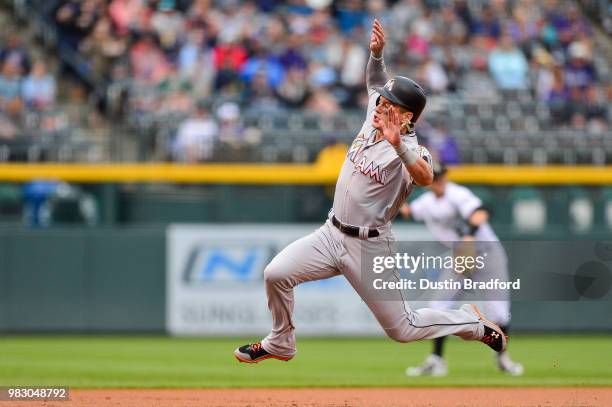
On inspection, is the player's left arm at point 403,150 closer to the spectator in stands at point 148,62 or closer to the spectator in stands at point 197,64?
the spectator in stands at point 197,64

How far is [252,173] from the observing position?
14289mm

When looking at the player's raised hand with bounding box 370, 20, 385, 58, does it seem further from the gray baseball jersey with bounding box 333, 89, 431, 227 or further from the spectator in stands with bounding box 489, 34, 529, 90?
the spectator in stands with bounding box 489, 34, 529, 90

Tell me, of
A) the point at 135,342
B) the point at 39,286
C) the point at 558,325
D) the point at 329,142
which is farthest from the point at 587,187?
the point at 39,286

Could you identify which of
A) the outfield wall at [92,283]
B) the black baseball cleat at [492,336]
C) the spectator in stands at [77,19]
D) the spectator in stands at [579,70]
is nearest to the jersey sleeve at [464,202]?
the black baseball cleat at [492,336]

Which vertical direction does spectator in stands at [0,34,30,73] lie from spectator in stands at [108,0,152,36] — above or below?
below

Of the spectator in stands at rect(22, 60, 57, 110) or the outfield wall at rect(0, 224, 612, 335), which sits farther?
the spectator in stands at rect(22, 60, 57, 110)

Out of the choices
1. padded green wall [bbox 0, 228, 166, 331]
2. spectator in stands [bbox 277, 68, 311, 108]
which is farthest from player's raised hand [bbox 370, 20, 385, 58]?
spectator in stands [bbox 277, 68, 311, 108]

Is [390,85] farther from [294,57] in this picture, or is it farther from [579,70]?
[579,70]

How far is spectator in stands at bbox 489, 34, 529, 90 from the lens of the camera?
16.8 metres

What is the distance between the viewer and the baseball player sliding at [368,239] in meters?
7.06

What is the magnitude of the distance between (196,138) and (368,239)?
751 centimetres

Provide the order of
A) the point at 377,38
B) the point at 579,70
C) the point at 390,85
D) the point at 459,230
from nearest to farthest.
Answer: the point at 390,85
the point at 377,38
the point at 459,230
the point at 579,70

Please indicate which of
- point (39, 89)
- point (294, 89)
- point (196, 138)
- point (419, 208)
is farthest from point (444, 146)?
point (39, 89)

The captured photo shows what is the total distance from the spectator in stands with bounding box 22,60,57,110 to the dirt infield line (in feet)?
23.4
